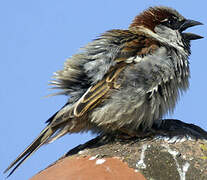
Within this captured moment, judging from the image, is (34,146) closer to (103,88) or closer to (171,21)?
(103,88)

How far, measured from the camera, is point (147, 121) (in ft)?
14.5

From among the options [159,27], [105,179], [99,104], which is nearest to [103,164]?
[105,179]

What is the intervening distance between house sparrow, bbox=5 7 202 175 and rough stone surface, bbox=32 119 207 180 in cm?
39

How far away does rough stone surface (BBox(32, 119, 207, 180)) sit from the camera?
3414mm

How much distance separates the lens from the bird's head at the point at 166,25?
5.04m

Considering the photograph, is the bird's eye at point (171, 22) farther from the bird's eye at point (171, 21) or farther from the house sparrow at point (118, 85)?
the house sparrow at point (118, 85)

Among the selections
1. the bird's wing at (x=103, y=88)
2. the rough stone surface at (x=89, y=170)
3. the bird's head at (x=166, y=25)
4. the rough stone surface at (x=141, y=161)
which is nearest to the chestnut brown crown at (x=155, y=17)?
the bird's head at (x=166, y=25)

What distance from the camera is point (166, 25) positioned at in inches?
203

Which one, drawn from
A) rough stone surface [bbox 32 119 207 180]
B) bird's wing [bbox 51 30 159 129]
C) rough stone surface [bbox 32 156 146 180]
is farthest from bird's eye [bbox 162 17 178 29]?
rough stone surface [bbox 32 156 146 180]

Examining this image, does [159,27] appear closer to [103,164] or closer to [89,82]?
[89,82]

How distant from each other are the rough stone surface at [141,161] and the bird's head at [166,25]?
54.7 inches

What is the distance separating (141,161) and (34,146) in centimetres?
139

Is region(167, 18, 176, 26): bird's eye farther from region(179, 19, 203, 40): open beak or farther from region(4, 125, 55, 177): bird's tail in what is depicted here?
region(4, 125, 55, 177): bird's tail

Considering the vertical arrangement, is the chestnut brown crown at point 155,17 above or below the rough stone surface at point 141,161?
above
